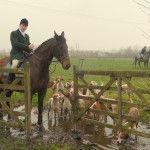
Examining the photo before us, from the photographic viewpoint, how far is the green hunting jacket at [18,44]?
10148mm

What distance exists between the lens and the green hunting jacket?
33.3 ft

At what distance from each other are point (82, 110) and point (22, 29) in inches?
125

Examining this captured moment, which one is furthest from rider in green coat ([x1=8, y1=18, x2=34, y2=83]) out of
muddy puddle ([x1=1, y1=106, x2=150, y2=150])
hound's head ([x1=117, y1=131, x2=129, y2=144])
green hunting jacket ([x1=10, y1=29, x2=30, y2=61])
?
hound's head ([x1=117, y1=131, x2=129, y2=144])

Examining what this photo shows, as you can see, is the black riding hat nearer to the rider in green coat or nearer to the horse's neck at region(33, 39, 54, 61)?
the rider in green coat

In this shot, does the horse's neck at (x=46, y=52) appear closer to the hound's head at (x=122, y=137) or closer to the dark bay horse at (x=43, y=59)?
the dark bay horse at (x=43, y=59)

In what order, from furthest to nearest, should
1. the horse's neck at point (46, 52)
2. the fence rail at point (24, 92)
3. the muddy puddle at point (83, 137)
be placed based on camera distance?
the horse's neck at point (46, 52) → the fence rail at point (24, 92) → the muddy puddle at point (83, 137)

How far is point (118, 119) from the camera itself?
28.7 feet

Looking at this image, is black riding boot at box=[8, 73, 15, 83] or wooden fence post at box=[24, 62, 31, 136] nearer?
wooden fence post at box=[24, 62, 31, 136]

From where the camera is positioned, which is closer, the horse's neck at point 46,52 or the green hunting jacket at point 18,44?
the green hunting jacket at point 18,44

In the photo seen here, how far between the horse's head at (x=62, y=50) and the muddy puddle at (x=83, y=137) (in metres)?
2.06

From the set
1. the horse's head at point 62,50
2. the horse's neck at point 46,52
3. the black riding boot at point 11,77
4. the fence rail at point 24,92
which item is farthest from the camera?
the horse's neck at point 46,52

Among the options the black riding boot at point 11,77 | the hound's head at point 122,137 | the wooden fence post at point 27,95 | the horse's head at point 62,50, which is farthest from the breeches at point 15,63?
the hound's head at point 122,137

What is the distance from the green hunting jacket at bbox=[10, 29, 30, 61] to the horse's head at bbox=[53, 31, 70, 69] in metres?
0.97

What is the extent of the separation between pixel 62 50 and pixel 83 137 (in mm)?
2705
